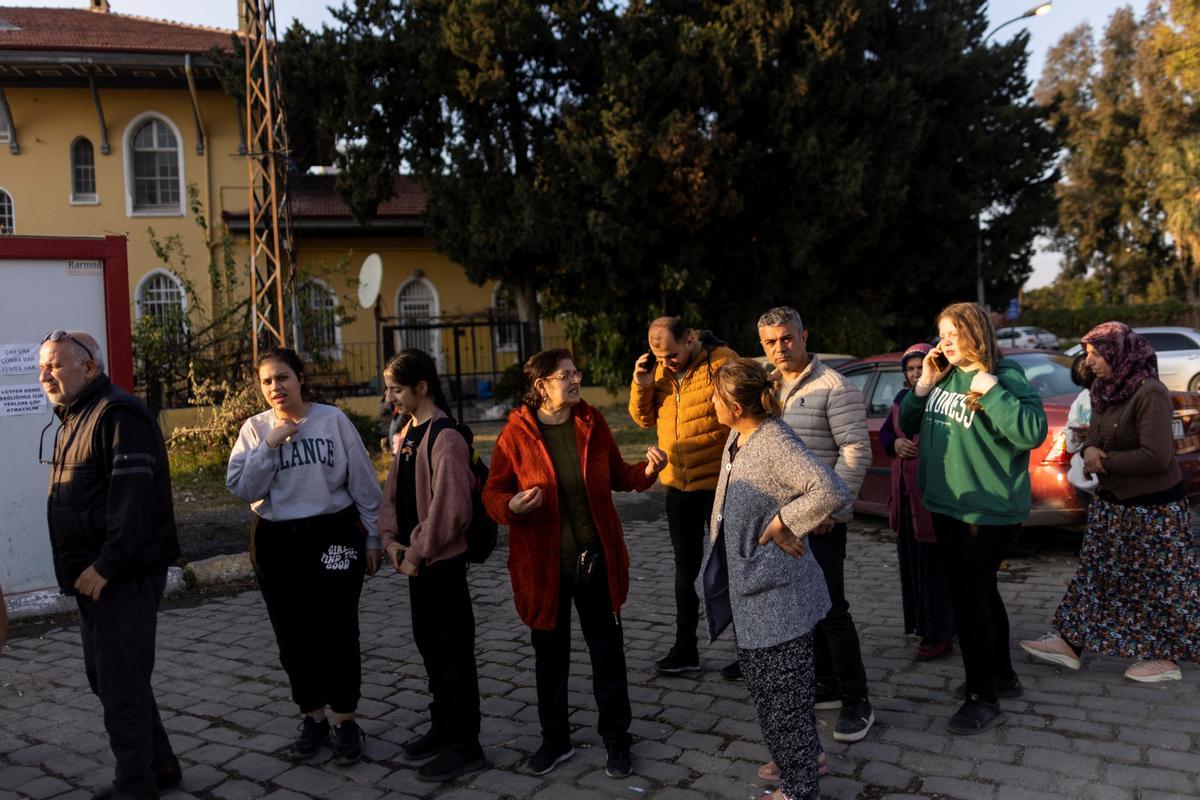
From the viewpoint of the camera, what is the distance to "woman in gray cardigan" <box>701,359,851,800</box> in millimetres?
3283

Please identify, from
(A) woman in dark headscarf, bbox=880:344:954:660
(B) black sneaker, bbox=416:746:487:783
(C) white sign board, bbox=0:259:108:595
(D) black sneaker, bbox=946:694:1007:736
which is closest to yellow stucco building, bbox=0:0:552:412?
(C) white sign board, bbox=0:259:108:595

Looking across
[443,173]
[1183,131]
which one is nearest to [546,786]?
[443,173]

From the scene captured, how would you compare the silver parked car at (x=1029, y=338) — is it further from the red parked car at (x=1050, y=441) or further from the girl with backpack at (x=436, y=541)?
the girl with backpack at (x=436, y=541)

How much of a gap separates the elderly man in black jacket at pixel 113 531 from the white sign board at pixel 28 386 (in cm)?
310

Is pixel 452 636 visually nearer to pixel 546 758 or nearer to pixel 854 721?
pixel 546 758

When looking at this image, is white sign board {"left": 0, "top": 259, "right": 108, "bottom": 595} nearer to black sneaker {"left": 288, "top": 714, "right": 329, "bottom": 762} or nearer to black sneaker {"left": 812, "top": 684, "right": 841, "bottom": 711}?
black sneaker {"left": 288, "top": 714, "right": 329, "bottom": 762}

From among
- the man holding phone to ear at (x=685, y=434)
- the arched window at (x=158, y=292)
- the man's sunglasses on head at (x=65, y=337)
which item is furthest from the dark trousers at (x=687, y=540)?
the arched window at (x=158, y=292)

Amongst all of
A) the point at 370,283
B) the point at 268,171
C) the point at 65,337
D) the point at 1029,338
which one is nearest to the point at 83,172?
the point at 370,283

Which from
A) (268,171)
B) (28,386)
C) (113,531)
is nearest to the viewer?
(113,531)

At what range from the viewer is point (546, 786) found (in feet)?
12.4

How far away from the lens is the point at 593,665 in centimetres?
394

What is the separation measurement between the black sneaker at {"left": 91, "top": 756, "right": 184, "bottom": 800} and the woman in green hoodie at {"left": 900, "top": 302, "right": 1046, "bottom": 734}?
3279mm

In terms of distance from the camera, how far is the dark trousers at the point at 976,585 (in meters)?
4.05

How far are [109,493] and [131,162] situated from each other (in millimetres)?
23083
